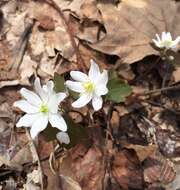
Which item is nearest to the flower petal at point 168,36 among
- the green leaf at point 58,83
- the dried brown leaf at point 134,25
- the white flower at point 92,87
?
the dried brown leaf at point 134,25

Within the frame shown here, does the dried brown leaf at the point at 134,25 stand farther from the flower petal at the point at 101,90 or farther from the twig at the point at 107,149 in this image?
the flower petal at the point at 101,90

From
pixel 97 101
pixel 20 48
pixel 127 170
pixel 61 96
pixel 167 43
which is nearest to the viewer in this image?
pixel 61 96

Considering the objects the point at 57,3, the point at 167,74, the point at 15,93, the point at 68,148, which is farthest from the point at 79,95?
the point at 57,3

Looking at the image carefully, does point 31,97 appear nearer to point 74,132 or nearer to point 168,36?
point 74,132

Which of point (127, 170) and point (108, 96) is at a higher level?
point (108, 96)

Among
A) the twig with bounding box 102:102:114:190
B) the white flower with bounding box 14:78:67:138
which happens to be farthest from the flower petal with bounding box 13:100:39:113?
the twig with bounding box 102:102:114:190

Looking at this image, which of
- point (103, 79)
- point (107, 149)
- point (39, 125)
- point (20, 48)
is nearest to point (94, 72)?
point (103, 79)

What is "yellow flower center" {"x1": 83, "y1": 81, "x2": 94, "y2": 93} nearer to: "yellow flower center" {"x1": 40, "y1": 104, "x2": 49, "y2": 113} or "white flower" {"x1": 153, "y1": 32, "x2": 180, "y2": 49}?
"yellow flower center" {"x1": 40, "y1": 104, "x2": 49, "y2": 113}
